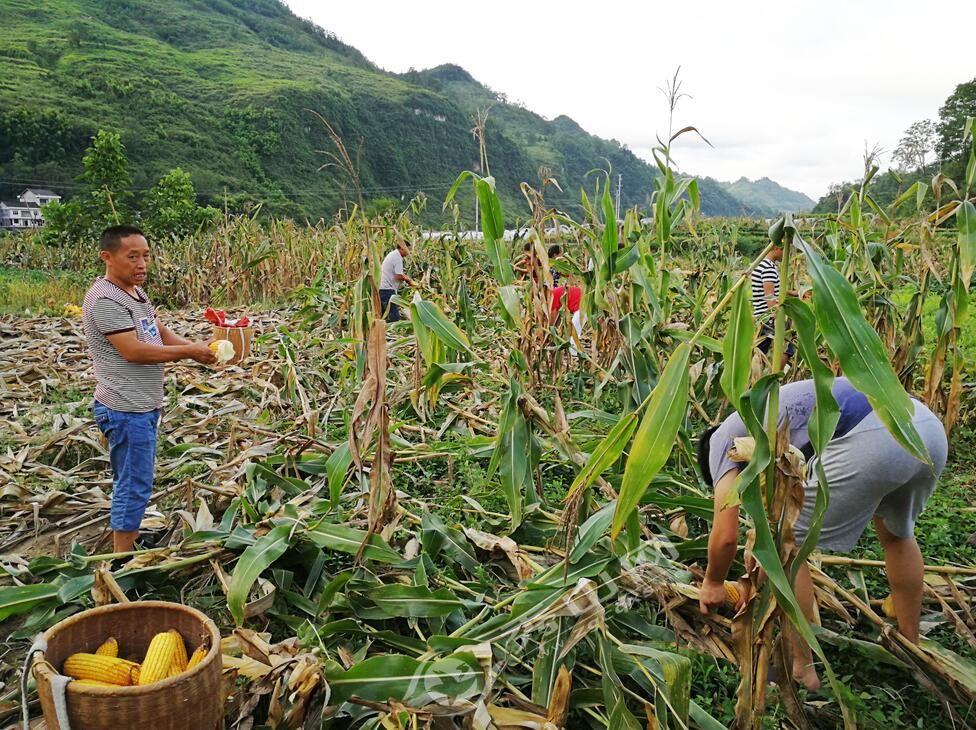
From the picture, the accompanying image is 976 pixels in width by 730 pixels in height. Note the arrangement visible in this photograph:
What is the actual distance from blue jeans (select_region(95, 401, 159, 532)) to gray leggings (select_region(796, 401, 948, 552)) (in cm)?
243

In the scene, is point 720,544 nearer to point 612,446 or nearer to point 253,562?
point 612,446

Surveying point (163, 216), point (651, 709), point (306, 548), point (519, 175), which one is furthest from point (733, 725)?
point (519, 175)

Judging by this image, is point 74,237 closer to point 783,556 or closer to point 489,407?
point 489,407

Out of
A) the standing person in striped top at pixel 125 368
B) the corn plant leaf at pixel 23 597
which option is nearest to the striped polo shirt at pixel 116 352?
the standing person in striped top at pixel 125 368

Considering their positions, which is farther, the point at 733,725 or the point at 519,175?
the point at 519,175

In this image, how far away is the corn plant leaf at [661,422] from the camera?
136 cm

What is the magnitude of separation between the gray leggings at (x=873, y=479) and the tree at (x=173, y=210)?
56.3 ft

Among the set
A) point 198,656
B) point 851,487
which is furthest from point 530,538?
point 198,656

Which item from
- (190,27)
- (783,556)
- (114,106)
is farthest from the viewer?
(190,27)

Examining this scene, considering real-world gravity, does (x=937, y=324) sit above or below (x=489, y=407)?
above

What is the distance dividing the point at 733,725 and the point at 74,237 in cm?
2079

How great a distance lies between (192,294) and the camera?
10984mm

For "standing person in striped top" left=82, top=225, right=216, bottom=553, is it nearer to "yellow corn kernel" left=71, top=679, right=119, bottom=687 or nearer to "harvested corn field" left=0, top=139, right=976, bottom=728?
"harvested corn field" left=0, top=139, right=976, bottom=728

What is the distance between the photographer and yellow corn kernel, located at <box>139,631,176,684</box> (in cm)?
161
